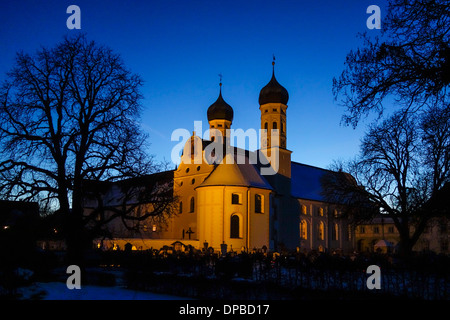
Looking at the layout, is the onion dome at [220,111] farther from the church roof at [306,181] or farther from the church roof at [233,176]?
the church roof at [306,181]

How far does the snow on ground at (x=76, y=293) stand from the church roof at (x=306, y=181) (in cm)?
3857

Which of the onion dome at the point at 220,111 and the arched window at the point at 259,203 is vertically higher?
the onion dome at the point at 220,111

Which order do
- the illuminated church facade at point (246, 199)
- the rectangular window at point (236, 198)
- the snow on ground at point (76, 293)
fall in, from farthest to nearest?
the rectangular window at point (236, 198), the illuminated church facade at point (246, 199), the snow on ground at point (76, 293)

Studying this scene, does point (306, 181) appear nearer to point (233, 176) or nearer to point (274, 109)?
point (274, 109)

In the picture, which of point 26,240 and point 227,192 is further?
point 227,192

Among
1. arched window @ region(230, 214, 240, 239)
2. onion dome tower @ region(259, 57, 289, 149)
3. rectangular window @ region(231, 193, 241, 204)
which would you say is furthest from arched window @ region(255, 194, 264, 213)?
onion dome tower @ region(259, 57, 289, 149)

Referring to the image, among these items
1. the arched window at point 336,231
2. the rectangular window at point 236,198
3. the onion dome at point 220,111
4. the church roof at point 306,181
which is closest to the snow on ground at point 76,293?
the rectangular window at point 236,198

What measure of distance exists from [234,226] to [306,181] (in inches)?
748

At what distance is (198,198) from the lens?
4369 cm

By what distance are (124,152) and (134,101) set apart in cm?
244

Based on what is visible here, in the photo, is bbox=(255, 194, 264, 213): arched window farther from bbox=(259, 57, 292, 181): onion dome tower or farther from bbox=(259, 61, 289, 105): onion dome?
bbox=(259, 61, 289, 105): onion dome

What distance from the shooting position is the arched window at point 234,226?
41781mm

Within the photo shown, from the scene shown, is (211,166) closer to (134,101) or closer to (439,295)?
(134,101)
